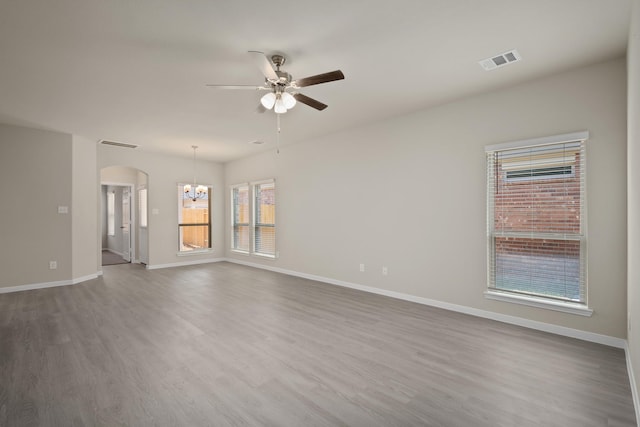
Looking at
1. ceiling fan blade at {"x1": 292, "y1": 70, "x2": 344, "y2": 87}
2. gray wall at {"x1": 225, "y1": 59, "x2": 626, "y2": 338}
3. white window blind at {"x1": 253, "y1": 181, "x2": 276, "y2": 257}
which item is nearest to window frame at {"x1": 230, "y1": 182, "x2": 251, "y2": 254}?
white window blind at {"x1": 253, "y1": 181, "x2": 276, "y2": 257}

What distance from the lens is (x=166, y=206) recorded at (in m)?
7.59

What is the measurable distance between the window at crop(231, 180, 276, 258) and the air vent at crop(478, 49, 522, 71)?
15.5 ft

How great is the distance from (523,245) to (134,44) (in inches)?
173

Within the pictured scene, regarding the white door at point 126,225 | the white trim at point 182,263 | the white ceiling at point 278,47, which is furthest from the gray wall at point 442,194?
the white door at point 126,225

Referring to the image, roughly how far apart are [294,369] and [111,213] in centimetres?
1069

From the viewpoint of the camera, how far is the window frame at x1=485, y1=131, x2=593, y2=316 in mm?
3129

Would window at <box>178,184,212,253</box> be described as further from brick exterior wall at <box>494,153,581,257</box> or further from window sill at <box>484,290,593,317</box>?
window sill at <box>484,290,593,317</box>

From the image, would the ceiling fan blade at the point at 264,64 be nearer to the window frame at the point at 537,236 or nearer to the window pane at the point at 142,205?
the window frame at the point at 537,236

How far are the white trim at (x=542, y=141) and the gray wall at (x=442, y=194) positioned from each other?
67 mm

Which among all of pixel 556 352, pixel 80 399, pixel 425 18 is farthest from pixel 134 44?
pixel 556 352

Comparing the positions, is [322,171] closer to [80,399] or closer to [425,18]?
[425,18]

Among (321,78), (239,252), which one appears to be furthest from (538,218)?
(239,252)

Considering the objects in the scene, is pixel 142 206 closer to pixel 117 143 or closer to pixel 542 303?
pixel 117 143

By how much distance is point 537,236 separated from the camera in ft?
11.2
